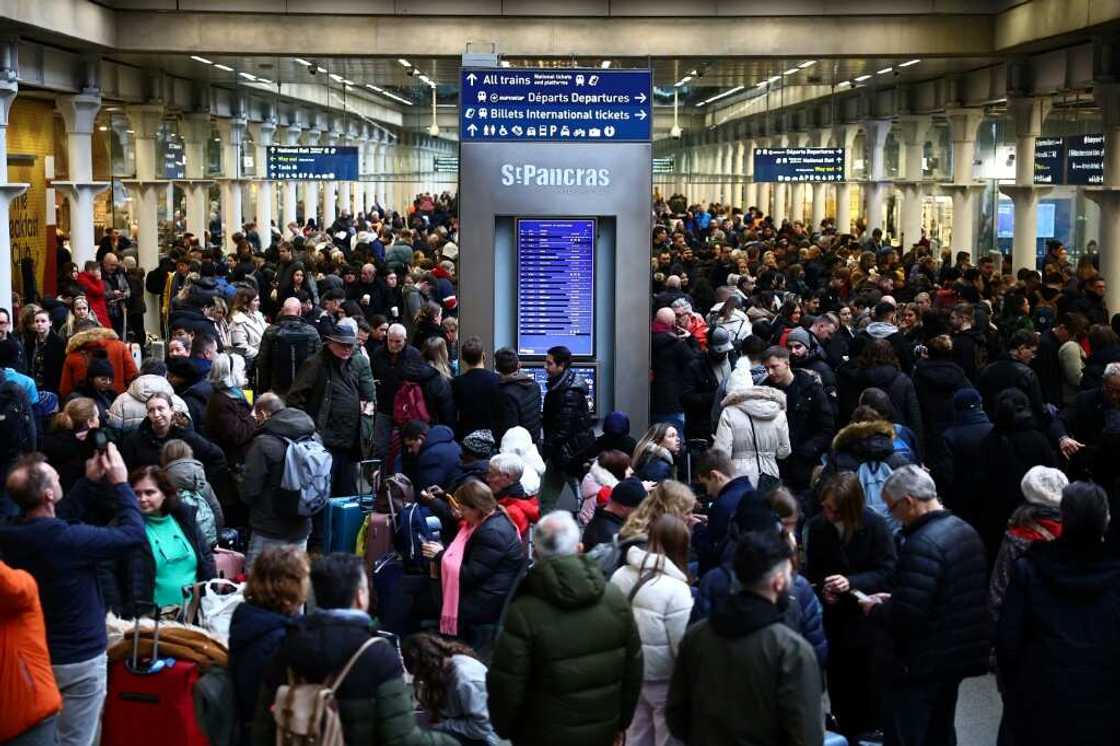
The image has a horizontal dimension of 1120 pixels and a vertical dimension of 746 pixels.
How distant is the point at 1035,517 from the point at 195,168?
2855 cm

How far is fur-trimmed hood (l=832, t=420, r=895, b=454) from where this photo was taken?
9883 millimetres

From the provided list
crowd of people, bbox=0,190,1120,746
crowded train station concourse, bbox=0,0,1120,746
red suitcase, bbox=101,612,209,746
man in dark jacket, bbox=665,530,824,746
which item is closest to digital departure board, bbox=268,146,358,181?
crowded train station concourse, bbox=0,0,1120,746

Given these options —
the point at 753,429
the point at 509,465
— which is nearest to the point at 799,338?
the point at 753,429

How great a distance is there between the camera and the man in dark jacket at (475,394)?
12.9m

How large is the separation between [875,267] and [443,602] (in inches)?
611

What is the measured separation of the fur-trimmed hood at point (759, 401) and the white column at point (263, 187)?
97.5ft

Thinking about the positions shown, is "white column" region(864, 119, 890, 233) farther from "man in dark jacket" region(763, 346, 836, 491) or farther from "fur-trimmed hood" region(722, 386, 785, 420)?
"fur-trimmed hood" region(722, 386, 785, 420)

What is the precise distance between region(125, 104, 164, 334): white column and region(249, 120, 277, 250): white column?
7323 mm

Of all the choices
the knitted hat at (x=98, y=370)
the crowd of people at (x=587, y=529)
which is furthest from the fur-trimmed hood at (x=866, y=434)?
the knitted hat at (x=98, y=370)

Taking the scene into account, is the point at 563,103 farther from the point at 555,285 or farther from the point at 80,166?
the point at 80,166

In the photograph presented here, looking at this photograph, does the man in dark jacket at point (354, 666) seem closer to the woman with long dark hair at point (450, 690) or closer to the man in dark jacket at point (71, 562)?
the woman with long dark hair at point (450, 690)

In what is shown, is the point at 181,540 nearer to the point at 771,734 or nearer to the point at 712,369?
the point at 771,734

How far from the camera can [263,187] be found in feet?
138

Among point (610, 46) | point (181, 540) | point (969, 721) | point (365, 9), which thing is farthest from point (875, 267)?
point (181, 540)
